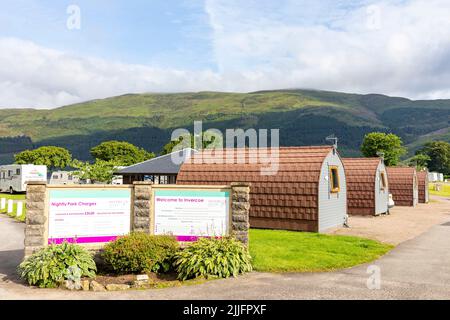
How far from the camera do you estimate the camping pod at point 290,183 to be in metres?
19.8

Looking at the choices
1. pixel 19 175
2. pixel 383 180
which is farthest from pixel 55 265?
pixel 19 175

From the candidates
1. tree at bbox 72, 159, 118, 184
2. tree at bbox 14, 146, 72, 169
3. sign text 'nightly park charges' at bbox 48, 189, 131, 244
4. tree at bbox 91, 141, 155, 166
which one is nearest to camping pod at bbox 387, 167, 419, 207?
tree at bbox 72, 159, 118, 184

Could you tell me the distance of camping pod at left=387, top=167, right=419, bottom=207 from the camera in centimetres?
3734

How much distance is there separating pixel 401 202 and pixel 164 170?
81.0ft

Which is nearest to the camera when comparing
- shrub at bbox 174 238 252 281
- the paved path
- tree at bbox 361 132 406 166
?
the paved path

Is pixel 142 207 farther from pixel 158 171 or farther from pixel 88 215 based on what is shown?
pixel 158 171

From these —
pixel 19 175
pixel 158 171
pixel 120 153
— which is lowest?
pixel 19 175

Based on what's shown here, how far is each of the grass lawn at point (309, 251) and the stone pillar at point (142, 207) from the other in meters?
3.46

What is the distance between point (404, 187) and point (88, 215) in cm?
3342

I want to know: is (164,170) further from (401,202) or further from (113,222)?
(113,222)

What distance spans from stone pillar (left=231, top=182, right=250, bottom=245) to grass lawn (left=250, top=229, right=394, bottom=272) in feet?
2.84

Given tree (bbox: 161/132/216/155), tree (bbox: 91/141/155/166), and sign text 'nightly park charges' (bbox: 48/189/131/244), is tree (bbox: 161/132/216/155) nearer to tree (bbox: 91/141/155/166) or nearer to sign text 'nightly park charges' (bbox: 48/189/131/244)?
tree (bbox: 91/141/155/166)

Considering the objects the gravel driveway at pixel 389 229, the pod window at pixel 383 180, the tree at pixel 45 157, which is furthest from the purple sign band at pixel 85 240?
the tree at pixel 45 157

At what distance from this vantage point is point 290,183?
2017cm
